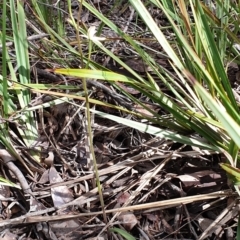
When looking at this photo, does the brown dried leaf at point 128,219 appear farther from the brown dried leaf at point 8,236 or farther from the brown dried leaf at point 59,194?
the brown dried leaf at point 8,236

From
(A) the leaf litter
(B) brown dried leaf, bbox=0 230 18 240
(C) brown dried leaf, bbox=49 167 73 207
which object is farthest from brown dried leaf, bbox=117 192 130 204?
(B) brown dried leaf, bbox=0 230 18 240

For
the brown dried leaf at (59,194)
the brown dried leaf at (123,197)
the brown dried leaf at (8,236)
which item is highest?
the brown dried leaf at (123,197)

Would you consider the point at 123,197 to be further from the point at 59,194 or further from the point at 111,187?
the point at 59,194

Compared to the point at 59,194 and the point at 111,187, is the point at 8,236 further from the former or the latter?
the point at 111,187

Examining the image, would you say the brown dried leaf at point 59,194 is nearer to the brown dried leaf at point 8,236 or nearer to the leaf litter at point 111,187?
the leaf litter at point 111,187

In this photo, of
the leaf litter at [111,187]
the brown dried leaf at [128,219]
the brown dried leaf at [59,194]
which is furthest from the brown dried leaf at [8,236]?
the brown dried leaf at [128,219]

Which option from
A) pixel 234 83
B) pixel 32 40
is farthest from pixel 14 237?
pixel 234 83

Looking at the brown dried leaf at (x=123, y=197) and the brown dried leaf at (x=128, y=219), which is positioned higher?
the brown dried leaf at (x=123, y=197)

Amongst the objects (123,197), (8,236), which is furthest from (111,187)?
(8,236)

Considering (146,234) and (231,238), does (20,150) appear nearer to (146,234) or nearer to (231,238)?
(146,234)

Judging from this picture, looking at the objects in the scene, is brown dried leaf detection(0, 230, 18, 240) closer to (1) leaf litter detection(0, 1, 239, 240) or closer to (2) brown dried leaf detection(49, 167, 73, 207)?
(1) leaf litter detection(0, 1, 239, 240)

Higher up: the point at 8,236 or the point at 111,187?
the point at 111,187
